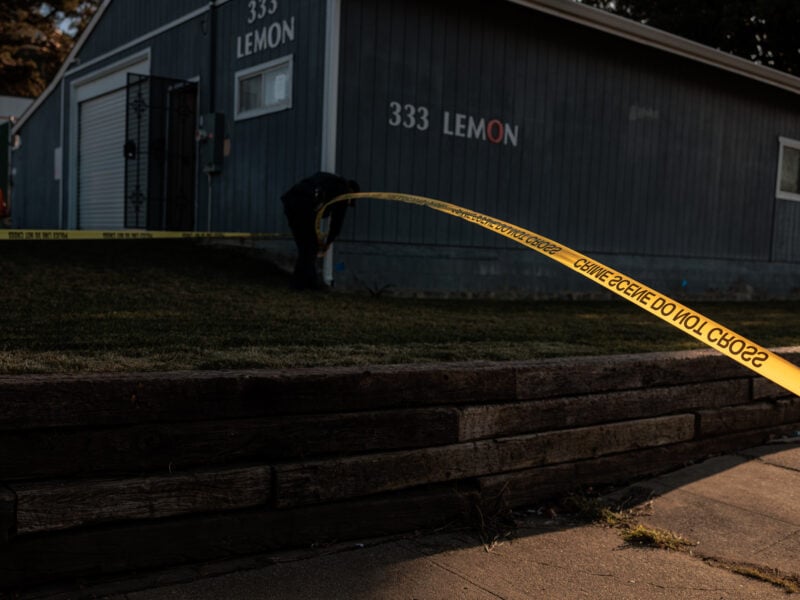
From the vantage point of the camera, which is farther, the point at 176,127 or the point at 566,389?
the point at 176,127

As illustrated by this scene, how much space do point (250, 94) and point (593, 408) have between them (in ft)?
27.3

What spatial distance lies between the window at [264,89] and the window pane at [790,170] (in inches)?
393

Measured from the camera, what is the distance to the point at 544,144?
11.9m

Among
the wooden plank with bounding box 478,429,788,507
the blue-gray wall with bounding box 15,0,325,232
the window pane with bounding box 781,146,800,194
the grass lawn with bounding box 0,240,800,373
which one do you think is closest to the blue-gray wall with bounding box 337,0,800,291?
the window pane with bounding box 781,146,800,194

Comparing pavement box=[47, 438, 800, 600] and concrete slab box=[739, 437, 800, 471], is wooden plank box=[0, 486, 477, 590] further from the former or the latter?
concrete slab box=[739, 437, 800, 471]

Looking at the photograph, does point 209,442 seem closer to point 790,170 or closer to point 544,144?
point 544,144

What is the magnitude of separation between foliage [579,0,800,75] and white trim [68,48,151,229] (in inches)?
728

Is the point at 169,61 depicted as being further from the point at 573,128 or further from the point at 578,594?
the point at 578,594

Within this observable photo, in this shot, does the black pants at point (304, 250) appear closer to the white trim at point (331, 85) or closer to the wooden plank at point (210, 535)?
the white trim at point (331, 85)

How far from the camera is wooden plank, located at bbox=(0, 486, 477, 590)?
2.96 m

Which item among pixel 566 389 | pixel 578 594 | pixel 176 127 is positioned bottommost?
pixel 578 594

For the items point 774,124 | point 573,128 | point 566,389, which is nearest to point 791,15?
A: point 774,124

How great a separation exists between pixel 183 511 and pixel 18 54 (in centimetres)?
4504

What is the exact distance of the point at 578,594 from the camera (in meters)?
3.27
